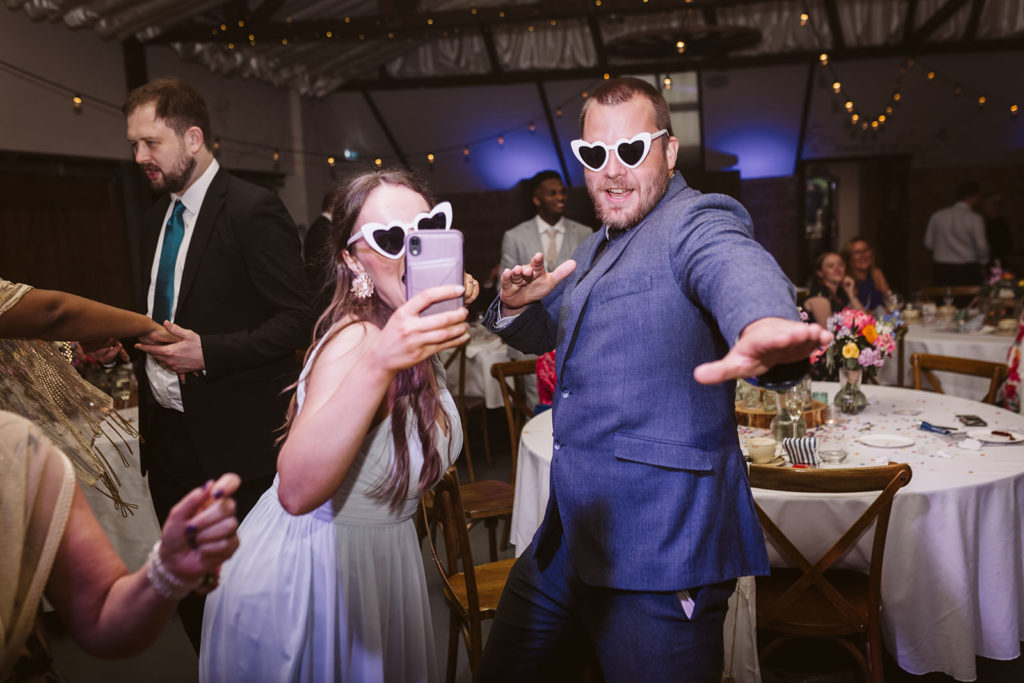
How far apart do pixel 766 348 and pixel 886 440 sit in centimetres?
203

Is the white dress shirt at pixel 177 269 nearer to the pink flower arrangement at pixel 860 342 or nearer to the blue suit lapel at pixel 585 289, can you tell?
the blue suit lapel at pixel 585 289

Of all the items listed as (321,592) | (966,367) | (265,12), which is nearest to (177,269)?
(321,592)

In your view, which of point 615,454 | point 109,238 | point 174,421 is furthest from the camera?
point 109,238

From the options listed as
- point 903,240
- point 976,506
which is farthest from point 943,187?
A: point 976,506

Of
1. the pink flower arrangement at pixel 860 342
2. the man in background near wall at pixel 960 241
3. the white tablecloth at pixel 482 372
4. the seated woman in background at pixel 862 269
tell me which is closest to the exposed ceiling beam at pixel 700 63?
the man in background near wall at pixel 960 241

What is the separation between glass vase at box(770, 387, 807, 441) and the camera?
2732 millimetres

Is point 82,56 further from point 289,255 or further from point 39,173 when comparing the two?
point 289,255

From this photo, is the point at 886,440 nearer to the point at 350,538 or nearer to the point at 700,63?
the point at 350,538

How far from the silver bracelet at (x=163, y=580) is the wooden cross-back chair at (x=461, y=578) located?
118 centimetres

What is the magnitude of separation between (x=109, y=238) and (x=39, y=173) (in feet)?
2.94

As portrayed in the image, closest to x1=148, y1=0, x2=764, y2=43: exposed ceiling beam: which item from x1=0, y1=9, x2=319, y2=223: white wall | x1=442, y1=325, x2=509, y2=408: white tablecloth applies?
x1=0, y1=9, x2=319, y2=223: white wall

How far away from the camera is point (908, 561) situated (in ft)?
7.49

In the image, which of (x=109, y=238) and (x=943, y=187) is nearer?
(x=109, y=238)

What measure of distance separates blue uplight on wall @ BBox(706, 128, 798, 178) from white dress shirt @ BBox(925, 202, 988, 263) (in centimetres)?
283
